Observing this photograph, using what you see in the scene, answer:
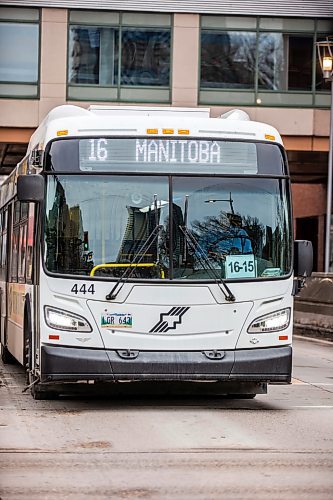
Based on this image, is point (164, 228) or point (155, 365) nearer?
point (155, 365)

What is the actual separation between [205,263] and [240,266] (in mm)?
363

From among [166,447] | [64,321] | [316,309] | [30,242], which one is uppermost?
[30,242]

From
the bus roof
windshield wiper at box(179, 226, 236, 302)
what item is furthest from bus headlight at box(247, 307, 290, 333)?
the bus roof

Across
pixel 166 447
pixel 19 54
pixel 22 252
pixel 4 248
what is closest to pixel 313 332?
pixel 4 248

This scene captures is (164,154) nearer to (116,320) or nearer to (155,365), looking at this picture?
(116,320)

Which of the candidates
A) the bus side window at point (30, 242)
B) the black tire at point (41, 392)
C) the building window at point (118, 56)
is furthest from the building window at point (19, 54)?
the black tire at point (41, 392)

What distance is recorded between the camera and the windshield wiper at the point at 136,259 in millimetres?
11742

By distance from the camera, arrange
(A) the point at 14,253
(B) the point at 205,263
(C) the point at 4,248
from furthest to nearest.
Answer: (C) the point at 4,248
(A) the point at 14,253
(B) the point at 205,263

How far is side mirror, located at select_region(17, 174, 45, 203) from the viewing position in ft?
38.6

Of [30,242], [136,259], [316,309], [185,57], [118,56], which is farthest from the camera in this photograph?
[185,57]

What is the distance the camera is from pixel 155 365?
11.6 m

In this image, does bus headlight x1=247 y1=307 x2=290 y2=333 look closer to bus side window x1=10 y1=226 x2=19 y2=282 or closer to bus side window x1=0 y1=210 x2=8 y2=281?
bus side window x1=10 y1=226 x2=19 y2=282

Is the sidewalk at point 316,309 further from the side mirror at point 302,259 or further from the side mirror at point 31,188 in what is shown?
the side mirror at point 31,188

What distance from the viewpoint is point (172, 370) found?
38.3ft
